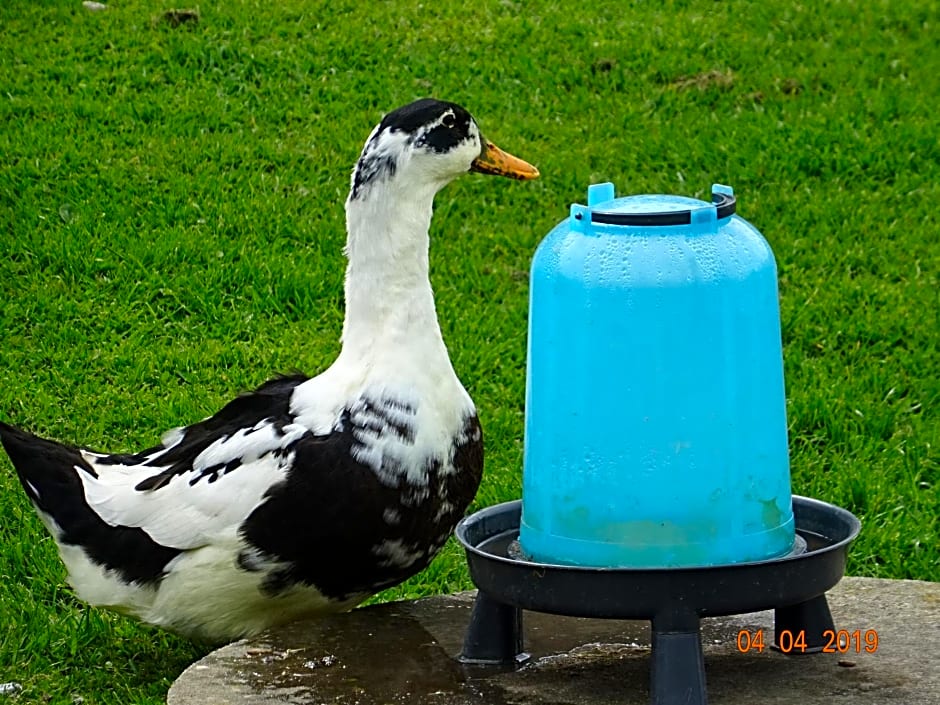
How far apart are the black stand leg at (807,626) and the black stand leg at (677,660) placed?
493 mm

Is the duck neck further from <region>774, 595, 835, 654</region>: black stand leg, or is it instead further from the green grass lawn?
the green grass lawn

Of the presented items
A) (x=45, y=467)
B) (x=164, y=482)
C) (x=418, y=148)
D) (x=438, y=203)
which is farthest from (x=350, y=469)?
(x=438, y=203)

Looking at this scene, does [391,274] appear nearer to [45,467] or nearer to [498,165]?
[498,165]

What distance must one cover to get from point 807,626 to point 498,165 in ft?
4.90

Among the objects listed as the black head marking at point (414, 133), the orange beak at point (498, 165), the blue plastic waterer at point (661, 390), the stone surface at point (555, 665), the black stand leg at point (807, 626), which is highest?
the black head marking at point (414, 133)

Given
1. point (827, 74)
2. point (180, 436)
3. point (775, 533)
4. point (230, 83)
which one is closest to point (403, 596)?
point (180, 436)

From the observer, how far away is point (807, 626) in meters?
3.68

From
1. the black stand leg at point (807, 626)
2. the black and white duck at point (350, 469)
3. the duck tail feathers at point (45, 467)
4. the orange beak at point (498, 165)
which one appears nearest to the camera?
the black stand leg at point (807, 626)

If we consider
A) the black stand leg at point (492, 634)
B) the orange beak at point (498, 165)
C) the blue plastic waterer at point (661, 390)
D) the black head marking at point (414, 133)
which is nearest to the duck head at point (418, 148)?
the black head marking at point (414, 133)

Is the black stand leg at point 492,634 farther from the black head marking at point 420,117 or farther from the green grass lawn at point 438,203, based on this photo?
the black head marking at point 420,117

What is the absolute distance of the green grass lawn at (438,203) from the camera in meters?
5.86

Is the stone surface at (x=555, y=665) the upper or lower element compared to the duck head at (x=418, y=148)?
lower

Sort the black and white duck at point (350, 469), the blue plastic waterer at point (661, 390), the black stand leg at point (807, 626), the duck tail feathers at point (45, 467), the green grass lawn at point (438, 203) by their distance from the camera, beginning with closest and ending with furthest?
the blue plastic waterer at point (661, 390), the black stand leg at point (807, 626), the black and white duck at point (350, 469), the duck tail feathers at point (45, 467), the green grass lawn at point (438, 203)
